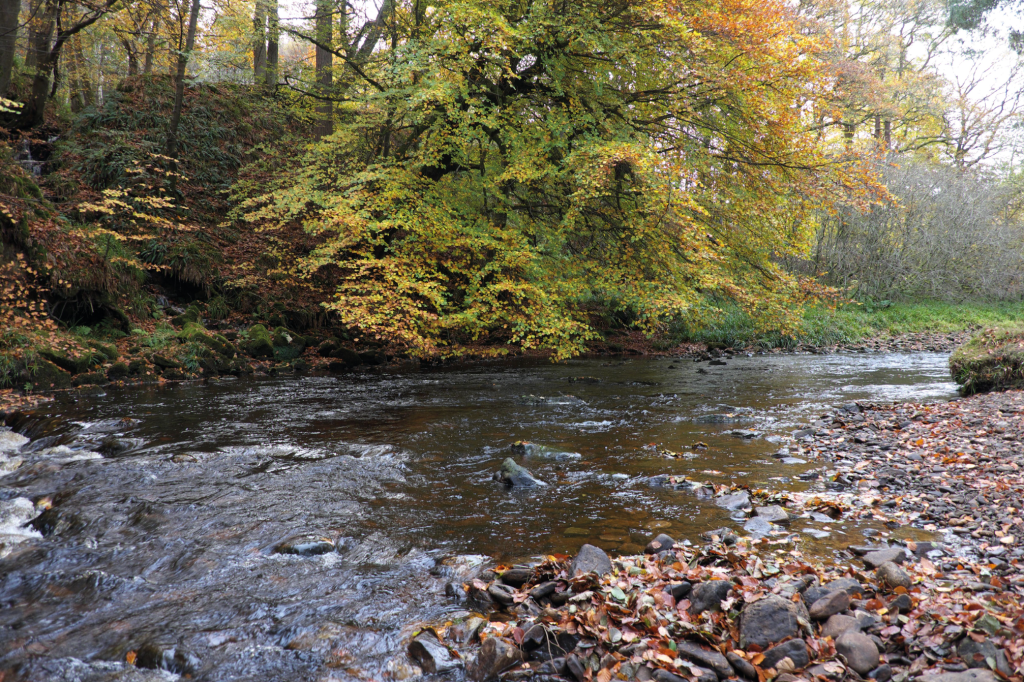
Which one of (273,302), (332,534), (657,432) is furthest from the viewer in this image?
(273,302)

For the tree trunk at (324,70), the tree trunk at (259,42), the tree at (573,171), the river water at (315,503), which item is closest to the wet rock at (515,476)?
the river water at (315,503)

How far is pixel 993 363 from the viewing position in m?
9.10

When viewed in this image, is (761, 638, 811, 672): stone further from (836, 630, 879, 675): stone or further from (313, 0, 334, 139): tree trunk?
(313, 0, 334, 139): tree trunk

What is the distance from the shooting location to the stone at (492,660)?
2.74 m

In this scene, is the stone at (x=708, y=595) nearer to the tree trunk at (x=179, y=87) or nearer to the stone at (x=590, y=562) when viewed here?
the stone at (x=590, y=562)

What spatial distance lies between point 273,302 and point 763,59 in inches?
463

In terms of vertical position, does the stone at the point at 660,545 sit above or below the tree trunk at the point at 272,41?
below

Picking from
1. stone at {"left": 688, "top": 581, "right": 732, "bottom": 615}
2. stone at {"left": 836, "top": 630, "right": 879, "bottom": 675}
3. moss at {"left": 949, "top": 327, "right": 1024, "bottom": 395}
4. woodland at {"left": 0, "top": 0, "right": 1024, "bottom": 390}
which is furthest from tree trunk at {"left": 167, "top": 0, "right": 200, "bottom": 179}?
moss at {"left": 949, "top": 327, "right": 1024, "bottom": 395}

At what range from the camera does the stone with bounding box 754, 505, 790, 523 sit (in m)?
4.31

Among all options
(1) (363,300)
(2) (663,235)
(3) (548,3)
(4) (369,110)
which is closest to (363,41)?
(4) (369,110)

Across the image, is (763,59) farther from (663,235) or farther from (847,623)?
(847,623)

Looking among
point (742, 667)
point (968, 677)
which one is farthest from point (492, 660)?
point (968, 677)

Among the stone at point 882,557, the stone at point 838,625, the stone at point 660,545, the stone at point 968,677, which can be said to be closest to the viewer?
the stone at point 968,677

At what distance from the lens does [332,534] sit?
425cm
